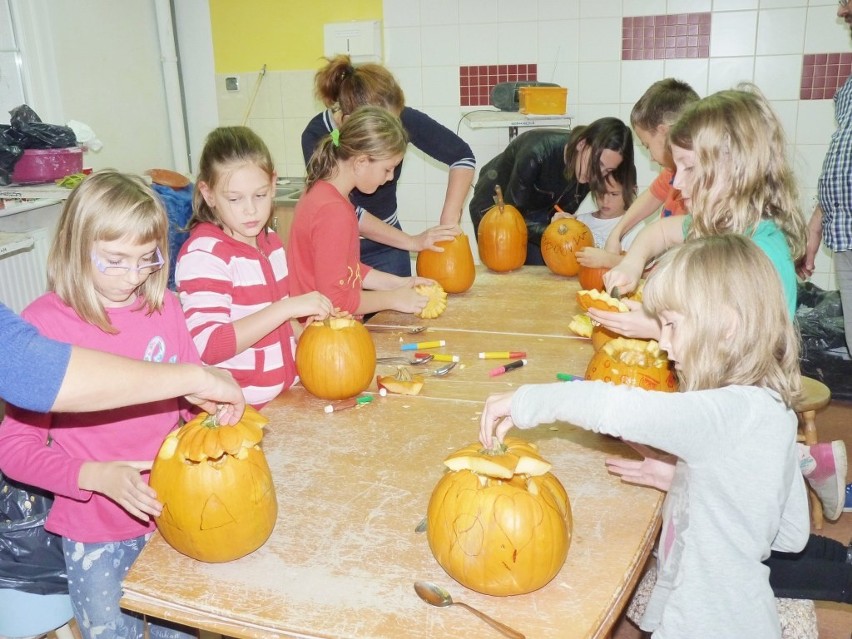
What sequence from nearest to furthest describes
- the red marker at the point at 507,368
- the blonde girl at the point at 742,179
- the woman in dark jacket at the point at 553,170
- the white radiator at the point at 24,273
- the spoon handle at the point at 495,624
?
the spoon handle at the point at 495,624
the blonde girl at the point at 742,179
the red marker at the point at 507,368
the woman in dark jacket at the point at 553,170
the white radiator at the point at 24,273

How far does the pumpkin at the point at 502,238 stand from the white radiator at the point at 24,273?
2.13m

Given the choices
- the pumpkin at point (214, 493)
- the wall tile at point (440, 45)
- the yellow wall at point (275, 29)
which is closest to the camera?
the pumpkin at point (214, 493)

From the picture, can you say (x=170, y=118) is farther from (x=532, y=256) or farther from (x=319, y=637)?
(x=319, y=637)

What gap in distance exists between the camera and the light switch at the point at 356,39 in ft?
16.0

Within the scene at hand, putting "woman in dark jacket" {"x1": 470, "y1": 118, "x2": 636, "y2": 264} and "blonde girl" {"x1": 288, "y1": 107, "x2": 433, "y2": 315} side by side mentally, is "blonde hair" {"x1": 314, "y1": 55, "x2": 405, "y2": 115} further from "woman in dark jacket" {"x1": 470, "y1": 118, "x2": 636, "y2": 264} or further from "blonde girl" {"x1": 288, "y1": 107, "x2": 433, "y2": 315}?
"woman in dark jacket" {"x1": 470, "y1": 118, "x2": 636, "y2": 264}

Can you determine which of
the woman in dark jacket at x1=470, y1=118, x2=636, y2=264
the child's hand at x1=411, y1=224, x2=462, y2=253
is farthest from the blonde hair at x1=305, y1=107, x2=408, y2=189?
the woman in dark jacket at x1=470, y1=118, x2=636, y2=264

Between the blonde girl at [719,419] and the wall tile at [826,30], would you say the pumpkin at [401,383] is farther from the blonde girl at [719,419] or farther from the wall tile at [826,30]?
the wall tile at [826,30]

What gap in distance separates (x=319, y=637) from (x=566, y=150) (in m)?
2.84

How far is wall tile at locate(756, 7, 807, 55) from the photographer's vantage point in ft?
14.0

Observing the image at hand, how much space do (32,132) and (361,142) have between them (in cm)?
245

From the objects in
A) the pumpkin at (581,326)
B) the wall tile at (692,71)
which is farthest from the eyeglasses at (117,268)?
the wall tile at (692,71)

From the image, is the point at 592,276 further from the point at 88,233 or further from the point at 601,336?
the point at 88,233

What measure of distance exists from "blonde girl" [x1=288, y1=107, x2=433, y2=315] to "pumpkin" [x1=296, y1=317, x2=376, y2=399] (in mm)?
351

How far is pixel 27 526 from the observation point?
62.7 inches
